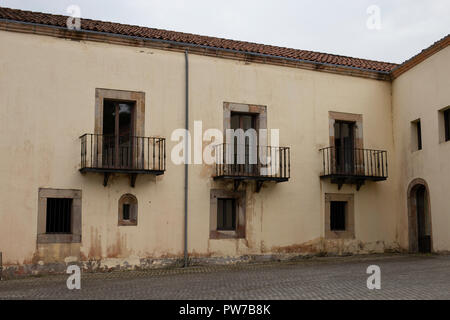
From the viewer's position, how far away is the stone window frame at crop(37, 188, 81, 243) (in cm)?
1309

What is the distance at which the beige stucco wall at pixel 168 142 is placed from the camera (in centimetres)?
1316

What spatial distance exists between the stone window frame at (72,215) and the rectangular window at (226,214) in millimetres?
3586

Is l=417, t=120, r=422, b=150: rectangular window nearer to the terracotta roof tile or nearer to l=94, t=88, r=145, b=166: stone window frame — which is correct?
the terracotta roof tile

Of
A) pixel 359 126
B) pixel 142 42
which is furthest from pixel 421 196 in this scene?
pixel 142 42

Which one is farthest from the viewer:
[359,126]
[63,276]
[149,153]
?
[359,126]

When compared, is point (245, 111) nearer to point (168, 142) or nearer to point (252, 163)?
point (252, 163)

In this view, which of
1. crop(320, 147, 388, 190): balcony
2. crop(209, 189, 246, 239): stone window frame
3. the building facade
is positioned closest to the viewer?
the building facade

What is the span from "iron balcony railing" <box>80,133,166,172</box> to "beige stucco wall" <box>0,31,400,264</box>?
0.26 meters

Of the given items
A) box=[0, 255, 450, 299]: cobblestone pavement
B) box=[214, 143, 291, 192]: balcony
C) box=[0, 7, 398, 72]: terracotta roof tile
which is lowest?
box=[0, 255, 450, 299]: cobblestone pavement

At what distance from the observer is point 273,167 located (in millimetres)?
15391

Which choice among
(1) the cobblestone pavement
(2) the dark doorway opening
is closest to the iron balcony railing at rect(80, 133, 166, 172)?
(1) the cobblestone pavement

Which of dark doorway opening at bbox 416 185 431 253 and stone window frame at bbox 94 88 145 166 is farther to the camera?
dark doorway opening at bbox 416 185 431 253

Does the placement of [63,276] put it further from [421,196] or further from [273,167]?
[421,196]

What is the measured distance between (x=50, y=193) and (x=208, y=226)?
3.93 meters
